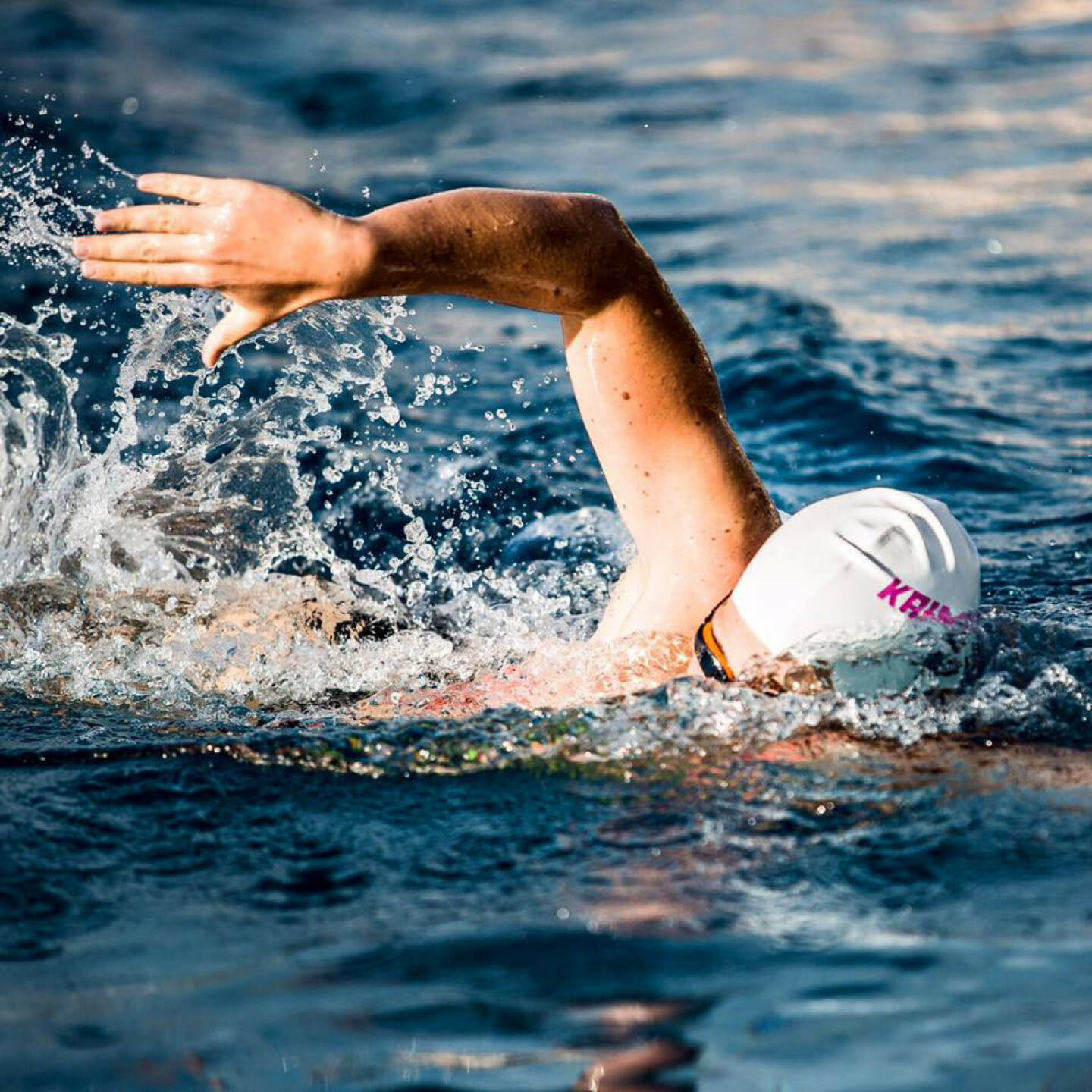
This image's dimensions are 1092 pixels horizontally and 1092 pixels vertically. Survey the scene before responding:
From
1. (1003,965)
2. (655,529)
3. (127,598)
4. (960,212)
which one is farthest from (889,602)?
(960,212)

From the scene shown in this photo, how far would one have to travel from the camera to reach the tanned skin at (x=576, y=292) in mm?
2844

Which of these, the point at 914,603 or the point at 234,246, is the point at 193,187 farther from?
the point at 914,603

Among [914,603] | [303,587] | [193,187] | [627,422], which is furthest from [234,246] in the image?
[303,587]

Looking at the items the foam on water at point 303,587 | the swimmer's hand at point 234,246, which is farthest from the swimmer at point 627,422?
the foam on water at point 303,587

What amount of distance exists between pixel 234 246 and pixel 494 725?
1245 mm

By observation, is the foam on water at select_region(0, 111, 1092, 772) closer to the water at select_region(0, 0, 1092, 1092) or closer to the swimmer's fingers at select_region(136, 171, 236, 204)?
the water at select_region(0, 0, 1092, 1092)

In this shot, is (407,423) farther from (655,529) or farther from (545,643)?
(655,529)

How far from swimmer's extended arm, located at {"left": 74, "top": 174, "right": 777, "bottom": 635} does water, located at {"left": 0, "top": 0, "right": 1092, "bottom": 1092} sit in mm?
462

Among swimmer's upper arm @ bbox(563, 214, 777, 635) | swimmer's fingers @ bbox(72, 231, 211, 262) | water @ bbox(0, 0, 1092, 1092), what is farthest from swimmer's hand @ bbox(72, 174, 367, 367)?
water @ bbox(0, 0, 1092, 1092)

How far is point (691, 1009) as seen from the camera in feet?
7.99

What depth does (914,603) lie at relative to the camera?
325 centimetres

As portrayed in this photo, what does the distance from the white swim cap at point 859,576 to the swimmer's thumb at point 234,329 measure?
3.92 ft

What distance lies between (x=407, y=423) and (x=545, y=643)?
2.39m

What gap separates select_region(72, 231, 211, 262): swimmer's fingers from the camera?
2.84m
